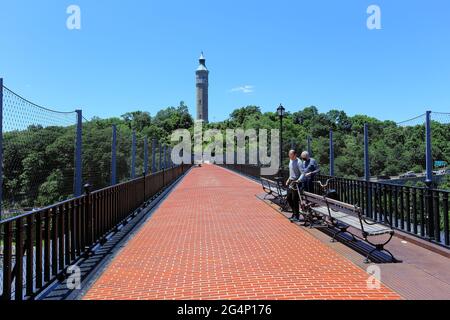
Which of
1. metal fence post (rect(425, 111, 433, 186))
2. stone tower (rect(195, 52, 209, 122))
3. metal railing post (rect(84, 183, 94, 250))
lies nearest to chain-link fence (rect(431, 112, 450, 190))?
metal fence post (rect(425, 111, 433, 186))

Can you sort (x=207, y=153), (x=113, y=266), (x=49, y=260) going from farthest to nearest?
1. (x=207, y=153)
2. (x=113, y=266)
3. (x=49, y=260)

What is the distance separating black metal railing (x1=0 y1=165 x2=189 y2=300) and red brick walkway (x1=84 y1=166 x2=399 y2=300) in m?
0.56

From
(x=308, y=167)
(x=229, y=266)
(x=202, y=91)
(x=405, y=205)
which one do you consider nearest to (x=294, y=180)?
(x=308, y=167)

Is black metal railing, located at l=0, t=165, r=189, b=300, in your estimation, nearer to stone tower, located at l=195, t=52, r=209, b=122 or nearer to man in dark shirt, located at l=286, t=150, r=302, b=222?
man in dark shirt, located at l=286, t=150, r=302, b=222

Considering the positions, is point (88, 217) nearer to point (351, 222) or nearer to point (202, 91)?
point (351, 222)

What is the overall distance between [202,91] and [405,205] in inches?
6811

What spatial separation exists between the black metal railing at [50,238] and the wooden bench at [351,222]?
160 inches

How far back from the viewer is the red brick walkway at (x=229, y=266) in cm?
461

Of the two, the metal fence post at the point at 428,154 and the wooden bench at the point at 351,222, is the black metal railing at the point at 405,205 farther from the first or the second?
the wooden bench at the point at 351,222

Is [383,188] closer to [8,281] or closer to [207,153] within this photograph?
[8,281]

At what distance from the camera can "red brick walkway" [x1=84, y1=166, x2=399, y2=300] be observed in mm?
4609

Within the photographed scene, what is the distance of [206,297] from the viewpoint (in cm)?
445
